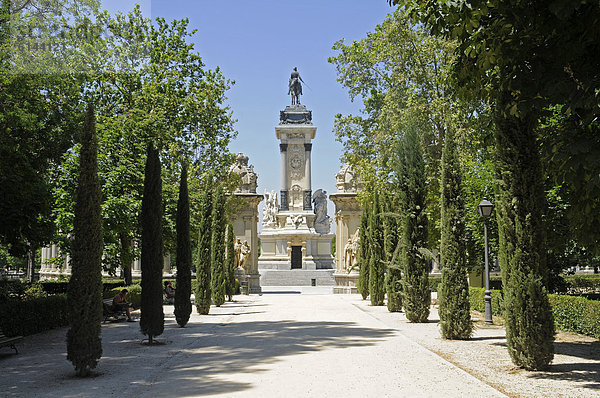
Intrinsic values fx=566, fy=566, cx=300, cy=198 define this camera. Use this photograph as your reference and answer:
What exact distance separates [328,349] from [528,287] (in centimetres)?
480

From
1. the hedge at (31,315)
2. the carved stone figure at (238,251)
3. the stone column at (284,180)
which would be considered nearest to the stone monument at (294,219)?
the stone column at (284,180)

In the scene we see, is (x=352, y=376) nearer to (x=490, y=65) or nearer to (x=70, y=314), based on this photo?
(x=70, y=314)

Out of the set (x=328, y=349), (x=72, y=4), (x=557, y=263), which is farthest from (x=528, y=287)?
(x=72, y=4)

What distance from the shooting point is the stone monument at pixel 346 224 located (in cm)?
4028

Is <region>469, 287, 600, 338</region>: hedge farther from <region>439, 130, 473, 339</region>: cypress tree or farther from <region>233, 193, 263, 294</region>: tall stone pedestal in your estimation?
<region>233, 193, 263, 294</region>: tall stone pedestal

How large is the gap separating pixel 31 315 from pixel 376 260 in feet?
52.7

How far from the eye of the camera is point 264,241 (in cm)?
5544

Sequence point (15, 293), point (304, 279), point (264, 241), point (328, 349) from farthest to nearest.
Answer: point (264, 241) → point (304, 279) → point (15, 293) → point (328, 349)

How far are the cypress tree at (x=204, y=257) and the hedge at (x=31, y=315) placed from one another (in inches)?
211

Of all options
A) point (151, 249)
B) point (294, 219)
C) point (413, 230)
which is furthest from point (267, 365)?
point (294, 219)

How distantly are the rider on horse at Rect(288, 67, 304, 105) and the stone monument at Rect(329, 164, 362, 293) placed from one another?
22.5m

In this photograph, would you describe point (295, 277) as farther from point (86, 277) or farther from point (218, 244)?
point (86, 277)

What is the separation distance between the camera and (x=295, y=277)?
5184 centimetres

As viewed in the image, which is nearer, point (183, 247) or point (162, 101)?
point (183, 247)
